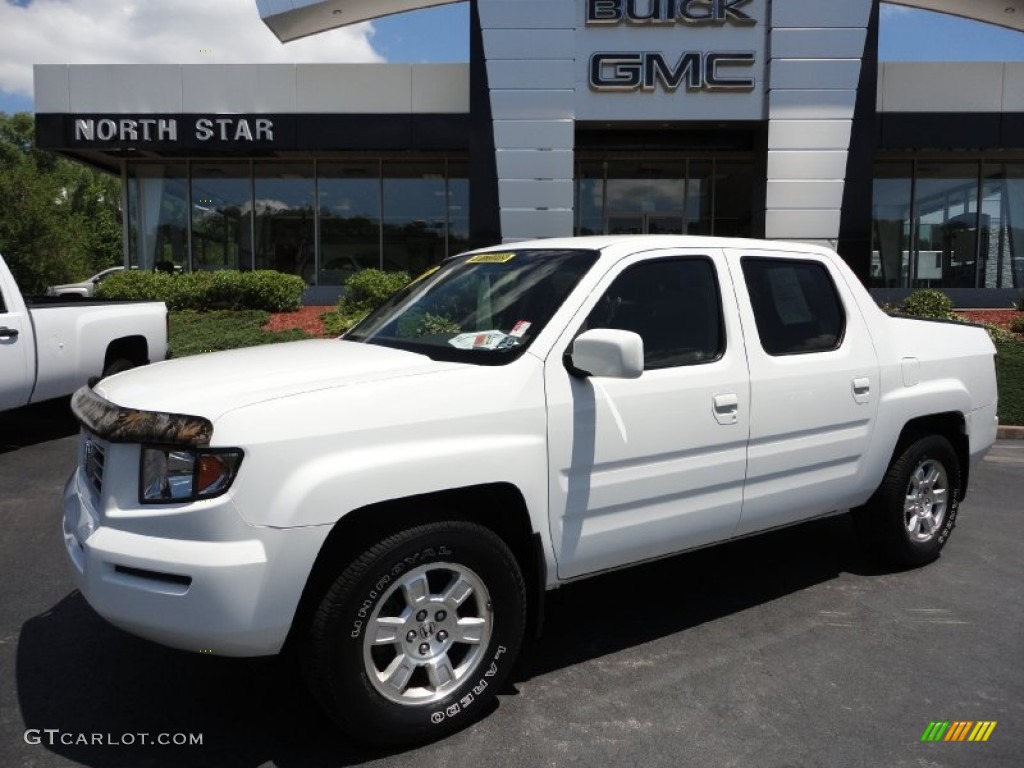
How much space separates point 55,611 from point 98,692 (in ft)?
3.36

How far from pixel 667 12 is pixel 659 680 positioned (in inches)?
641

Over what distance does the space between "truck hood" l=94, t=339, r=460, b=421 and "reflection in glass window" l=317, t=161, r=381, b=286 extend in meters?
18.7

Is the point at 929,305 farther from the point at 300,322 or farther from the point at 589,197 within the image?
the point at 300,322

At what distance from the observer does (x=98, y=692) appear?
338 centimetres

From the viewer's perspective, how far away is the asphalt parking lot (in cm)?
300

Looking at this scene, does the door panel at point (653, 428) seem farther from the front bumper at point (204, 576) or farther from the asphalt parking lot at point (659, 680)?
the front bumper at point (204, 576)

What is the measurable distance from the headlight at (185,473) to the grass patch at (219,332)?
10.6 m

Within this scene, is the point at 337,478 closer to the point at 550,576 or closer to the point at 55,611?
the point at 550,576

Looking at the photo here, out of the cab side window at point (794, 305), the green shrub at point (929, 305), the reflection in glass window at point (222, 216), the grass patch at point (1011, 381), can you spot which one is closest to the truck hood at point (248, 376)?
the cab side window at point (794, 305)

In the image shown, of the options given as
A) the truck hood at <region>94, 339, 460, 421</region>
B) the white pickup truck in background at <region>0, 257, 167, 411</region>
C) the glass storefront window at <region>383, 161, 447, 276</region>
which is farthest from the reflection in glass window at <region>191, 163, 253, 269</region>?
the truck hood at <region>94, 339, 460, 421</region>

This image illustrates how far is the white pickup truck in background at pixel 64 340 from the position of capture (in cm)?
757

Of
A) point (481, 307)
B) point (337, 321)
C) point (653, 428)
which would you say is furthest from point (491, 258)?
point (337, 321)

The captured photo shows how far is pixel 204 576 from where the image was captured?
2613mm

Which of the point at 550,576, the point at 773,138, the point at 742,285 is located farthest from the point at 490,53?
the point at 550,576
